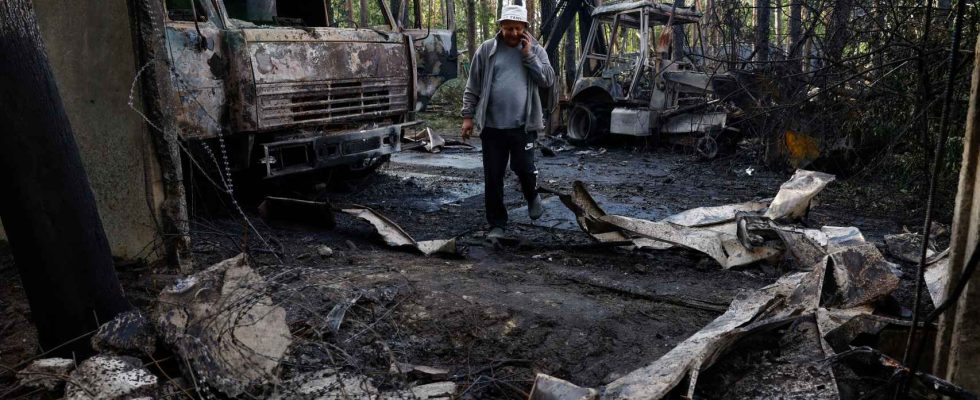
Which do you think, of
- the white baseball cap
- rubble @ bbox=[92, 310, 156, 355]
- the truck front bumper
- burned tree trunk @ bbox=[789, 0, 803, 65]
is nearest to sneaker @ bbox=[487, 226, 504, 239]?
the white baseball cap

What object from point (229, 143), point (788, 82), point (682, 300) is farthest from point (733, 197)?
point (229, 143)

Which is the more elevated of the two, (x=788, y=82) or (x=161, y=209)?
(x=788, y=82)

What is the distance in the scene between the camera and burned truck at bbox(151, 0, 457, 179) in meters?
5.30

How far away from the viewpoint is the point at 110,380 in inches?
98.2

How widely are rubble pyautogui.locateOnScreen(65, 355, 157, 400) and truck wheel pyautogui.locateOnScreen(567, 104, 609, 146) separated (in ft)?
31.6

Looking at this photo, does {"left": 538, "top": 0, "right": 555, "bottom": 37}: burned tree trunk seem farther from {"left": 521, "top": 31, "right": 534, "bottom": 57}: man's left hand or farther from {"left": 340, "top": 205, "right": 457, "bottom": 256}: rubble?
{"left": 340, "top": 205, "right": 457, "bottom": 256}: rubble

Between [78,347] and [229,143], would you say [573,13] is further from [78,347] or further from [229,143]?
[78,347]

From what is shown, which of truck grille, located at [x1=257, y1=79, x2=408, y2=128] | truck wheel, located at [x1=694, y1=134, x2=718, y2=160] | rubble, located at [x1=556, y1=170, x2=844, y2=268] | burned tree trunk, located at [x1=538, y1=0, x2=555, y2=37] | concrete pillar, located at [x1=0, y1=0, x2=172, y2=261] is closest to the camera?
concrete pillar, located at [x1=0, y1=0, x2=172, y2=261]

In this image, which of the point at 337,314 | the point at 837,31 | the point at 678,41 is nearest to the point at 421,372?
the point at 337,314

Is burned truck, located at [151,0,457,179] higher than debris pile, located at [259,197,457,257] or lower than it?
higher

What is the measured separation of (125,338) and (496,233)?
9.86 ft

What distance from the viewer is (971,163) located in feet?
6.90

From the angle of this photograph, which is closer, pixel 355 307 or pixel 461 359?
pixel 461 359

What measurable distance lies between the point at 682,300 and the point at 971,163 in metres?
1.89
